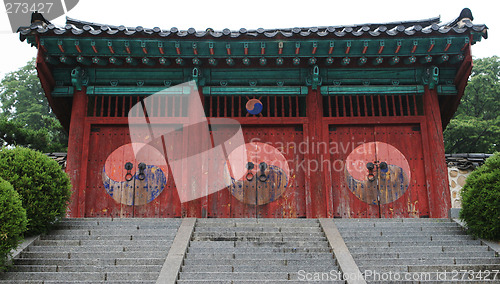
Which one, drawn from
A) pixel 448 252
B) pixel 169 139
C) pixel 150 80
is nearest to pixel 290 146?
pixel 169 139

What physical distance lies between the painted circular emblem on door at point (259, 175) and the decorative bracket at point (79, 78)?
11.7ft

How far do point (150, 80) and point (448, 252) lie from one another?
6.88 m

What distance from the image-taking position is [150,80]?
1028 centimetres

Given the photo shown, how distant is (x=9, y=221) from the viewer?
599cm

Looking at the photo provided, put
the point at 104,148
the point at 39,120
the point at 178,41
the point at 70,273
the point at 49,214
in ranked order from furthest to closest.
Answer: the point at 39,120, the point at 104,148, the point at 178,41, the point at 49,214, the point at 70,273

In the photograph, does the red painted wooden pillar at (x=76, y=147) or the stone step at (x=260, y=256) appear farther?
the red painted wooden pillar at (x=76, y=147)

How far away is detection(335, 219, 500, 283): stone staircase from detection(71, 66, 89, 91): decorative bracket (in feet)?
20.2

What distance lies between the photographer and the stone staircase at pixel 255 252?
6.08m

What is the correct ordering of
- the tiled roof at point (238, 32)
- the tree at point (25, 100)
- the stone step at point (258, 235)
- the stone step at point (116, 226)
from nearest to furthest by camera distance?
A: the stone step at point (258, 235), the stone step at point (116, 226), the tiled roof at point (238, 32), the tree at point (25, 100)

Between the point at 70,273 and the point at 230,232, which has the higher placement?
the point at 230,232

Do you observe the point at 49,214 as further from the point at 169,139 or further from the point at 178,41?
the point at 178,41

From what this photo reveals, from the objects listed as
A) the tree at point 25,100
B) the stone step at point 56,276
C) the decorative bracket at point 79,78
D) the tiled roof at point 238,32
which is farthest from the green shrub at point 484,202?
the tree at point 25,100

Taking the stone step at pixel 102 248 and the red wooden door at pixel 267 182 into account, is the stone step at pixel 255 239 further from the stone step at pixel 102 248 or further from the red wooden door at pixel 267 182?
the red wooden door at pixel 267 182

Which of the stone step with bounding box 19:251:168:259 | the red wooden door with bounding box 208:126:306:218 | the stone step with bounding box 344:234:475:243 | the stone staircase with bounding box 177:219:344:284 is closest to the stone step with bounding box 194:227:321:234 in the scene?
the stone staircase with bounding box 177:219:344:284
